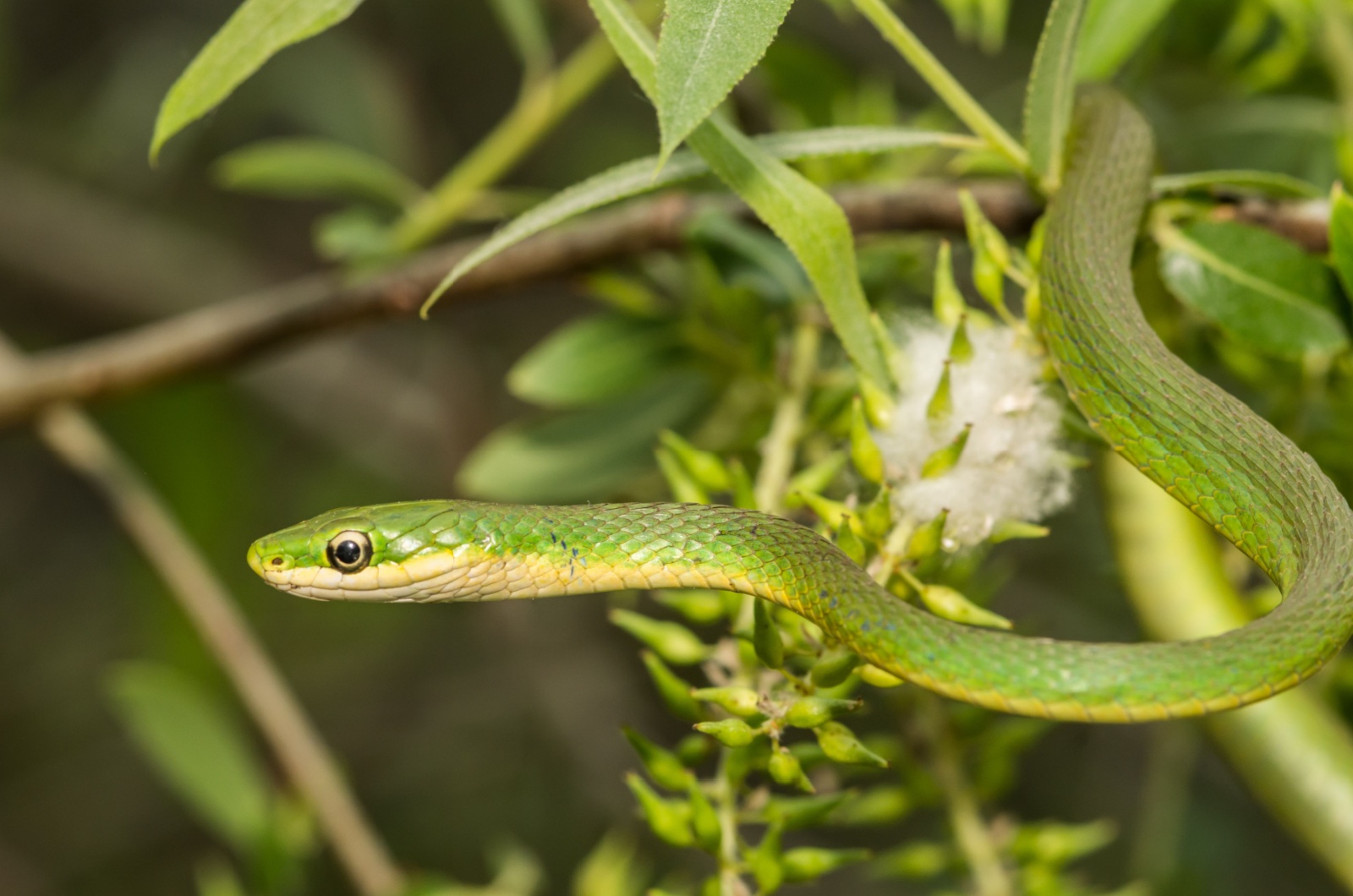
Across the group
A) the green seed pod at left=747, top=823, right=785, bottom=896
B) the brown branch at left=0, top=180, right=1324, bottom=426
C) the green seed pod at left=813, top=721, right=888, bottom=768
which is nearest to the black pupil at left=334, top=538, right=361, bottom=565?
the brown branch at left=0, top=180, right=1324, bottom=426

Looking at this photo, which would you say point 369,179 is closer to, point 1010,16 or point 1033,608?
point 1010,16

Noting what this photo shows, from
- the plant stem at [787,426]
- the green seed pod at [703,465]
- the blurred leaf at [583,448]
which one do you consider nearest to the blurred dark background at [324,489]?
the blurred leaf at [583,448]

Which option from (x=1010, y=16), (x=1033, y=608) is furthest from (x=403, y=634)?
(x=1010, y=16)

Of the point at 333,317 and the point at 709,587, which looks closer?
the point at 709,587

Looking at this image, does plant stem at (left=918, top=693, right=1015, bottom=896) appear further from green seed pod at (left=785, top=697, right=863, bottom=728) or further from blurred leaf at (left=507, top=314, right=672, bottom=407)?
blurred leaf at (left=507, top=314, right=672, bottom=407)

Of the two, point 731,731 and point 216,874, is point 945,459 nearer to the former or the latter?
point 731,731

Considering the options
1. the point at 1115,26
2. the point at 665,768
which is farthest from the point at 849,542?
the point at 1115,26
